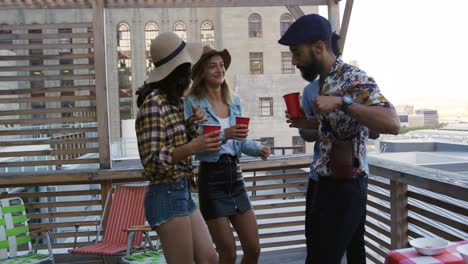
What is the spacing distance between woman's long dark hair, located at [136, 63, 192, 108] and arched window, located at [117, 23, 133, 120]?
3432cm

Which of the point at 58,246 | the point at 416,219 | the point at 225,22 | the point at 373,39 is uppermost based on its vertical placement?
the point at 225,22

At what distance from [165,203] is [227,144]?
2.23ft

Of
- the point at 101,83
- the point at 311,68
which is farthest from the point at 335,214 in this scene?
the point at 101,83

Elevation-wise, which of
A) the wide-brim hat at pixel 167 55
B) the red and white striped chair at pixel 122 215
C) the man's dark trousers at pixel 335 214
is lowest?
the red and white striped chair at pixel 122 215

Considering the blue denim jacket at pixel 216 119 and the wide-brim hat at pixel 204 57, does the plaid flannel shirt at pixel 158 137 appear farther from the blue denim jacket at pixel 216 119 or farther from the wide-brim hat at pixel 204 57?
the wide-brim hat at pixel 204 57

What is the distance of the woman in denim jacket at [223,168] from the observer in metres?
2.23

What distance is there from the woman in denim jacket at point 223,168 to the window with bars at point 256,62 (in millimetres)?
33063

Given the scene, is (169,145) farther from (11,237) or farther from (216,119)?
(11,237)

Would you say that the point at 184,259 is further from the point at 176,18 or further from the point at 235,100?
the point at 176,18

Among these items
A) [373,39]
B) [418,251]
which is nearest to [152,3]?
[418,251]

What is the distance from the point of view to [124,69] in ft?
116

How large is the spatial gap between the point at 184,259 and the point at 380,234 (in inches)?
95.5

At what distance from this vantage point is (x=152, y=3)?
4.32 m

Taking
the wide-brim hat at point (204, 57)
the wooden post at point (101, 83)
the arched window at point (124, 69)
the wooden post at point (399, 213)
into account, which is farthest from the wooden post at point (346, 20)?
the arched window at point (124, 69)
